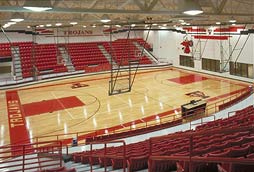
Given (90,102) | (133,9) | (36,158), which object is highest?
(133,9)

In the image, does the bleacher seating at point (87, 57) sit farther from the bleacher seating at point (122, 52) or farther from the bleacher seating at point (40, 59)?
the bleacher seating at point (40, 59)

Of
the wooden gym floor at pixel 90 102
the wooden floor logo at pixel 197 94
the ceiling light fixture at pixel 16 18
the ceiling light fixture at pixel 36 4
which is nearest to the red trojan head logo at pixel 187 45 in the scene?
the wooden gym floor at pixel 90 102

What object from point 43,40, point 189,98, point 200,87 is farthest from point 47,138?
point 43,40

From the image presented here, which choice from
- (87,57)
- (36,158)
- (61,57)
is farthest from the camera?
(87,57)

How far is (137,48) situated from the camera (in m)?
37.8

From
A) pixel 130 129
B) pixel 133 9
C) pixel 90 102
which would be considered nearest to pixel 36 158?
pixel 130 129

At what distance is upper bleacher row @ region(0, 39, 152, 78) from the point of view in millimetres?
29594

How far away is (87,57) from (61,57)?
304 cm

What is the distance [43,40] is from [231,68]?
67.1ft

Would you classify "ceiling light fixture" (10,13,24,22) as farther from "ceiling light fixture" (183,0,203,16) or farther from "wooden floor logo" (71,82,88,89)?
"wooden floor logo" (71,82,88,89)

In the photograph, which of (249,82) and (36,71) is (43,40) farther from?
(249,82)

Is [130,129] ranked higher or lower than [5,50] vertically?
lower

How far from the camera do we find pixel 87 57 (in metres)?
33.8

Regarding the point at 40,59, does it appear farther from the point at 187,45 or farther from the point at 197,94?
the point at 197,94
